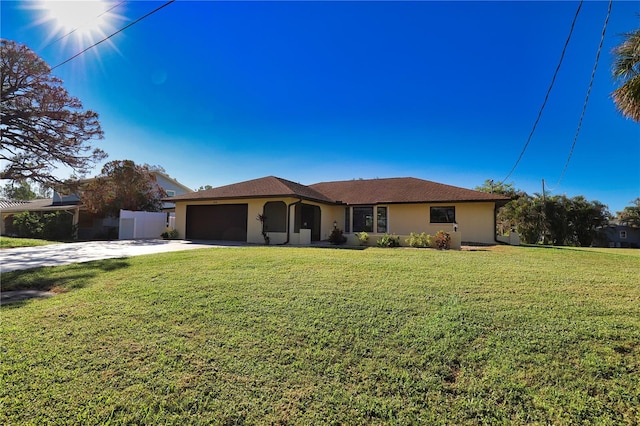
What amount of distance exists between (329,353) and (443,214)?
15.0 metres

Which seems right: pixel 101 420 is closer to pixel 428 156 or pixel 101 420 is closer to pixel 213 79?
pixel 213 79

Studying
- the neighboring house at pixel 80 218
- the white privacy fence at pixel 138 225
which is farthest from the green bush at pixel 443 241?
the white privacy fence at pixel 138 225

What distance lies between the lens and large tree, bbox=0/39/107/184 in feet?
48.2

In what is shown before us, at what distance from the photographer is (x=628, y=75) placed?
27.6 feet

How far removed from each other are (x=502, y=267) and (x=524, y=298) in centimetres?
257

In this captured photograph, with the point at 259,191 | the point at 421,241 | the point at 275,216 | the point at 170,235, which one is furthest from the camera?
the point at 170,235

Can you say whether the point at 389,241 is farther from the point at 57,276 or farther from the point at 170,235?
the point at 170,235

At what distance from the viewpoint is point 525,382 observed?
2.74 metres

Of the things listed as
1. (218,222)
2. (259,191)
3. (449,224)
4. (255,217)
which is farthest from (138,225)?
(449,224)

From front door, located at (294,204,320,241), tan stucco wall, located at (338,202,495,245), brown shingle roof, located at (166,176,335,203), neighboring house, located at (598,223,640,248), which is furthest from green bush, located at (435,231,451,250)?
neighboring house, located at (598,223,640,248)

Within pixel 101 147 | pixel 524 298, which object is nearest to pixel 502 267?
pixel 524 298

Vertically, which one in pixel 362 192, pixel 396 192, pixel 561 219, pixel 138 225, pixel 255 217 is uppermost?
pixel 362 192

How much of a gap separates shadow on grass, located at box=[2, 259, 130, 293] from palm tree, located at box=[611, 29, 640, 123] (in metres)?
13.9

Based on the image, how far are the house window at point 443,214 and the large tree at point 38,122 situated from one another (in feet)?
67.1
